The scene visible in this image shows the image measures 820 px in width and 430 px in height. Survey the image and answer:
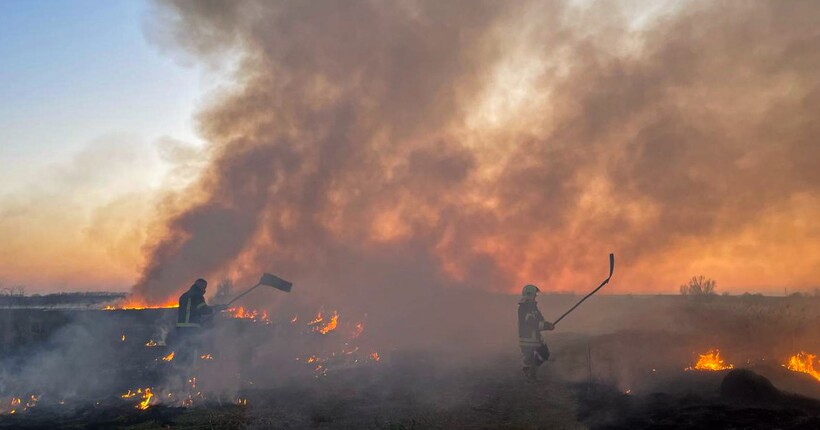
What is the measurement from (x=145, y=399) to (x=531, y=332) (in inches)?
430

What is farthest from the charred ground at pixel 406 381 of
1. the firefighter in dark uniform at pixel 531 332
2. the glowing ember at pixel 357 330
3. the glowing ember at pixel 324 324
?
the firefighter in dark uniform at pixel 531 332

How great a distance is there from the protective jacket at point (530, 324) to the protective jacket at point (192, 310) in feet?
30.5

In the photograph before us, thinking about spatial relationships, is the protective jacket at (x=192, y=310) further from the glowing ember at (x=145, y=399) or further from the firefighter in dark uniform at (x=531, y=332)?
the firefighter in dark uniform at (x=531, y=332)

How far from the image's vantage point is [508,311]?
3741cm

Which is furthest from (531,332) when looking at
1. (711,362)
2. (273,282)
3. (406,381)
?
(273,282)

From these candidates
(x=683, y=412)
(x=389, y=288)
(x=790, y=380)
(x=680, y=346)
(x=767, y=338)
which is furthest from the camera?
(x=389, y=288)

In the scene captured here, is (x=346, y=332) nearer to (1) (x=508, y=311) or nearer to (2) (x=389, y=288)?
(2) (x=389, y=288)

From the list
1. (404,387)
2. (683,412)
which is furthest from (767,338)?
(404,387)

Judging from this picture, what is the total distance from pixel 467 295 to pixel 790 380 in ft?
75.8

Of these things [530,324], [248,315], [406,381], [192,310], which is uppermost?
[192,310]

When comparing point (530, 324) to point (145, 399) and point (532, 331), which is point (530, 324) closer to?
point (532, 331)

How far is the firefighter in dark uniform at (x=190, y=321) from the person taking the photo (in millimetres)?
14961

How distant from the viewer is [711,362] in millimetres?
16344

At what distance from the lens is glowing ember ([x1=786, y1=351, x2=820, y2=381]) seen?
607 inches
